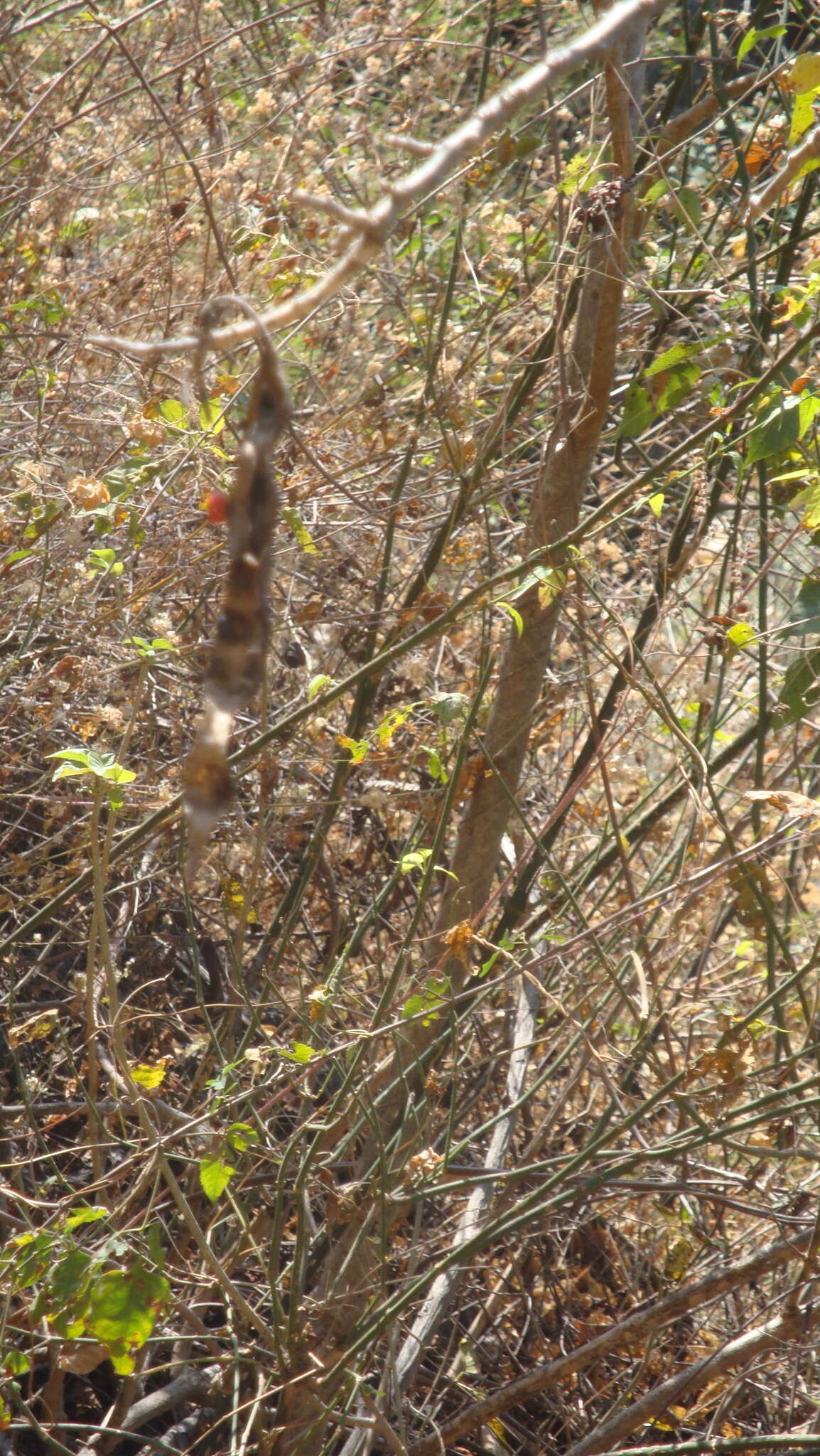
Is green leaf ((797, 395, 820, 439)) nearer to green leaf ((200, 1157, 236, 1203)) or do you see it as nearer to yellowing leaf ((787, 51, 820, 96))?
yellowing leaf ((787, 51, 820, 96))

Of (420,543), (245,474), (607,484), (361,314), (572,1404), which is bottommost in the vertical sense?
(572,1404)

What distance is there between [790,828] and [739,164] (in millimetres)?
1253

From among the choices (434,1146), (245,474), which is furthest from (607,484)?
(245,474)

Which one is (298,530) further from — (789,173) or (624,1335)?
(624,1335)

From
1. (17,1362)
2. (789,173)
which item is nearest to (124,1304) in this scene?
(17,1362)

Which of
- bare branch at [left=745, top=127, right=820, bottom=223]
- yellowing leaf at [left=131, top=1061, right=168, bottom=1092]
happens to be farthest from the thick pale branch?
yellowing leaf at [left=131, top=1061, right=168, bottom=1092]

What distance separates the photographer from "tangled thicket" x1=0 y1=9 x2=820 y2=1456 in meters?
1.99

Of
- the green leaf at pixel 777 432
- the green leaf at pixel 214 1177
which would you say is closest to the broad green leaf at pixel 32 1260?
the green leaf at pixel 214 1177

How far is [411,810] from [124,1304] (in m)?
1.22

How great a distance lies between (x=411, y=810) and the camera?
8.57ft

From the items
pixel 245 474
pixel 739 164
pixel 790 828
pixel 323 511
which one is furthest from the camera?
pixel 323 511

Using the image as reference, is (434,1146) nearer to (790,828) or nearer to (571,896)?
(571,896)

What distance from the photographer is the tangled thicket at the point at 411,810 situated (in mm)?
1988

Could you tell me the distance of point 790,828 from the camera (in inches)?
77.2
